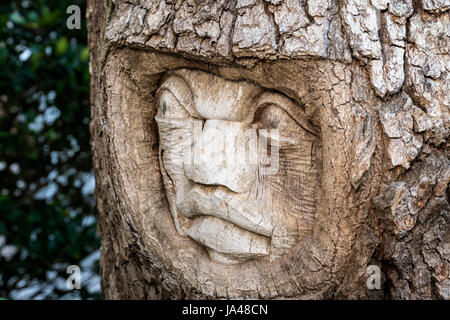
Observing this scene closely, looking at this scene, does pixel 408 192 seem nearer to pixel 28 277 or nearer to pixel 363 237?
pixel 363 237

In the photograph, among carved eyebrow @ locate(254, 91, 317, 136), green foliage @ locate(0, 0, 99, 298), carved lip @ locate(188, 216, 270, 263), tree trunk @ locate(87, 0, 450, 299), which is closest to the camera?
tree trunk @ locate(87, 0, 450, 299)

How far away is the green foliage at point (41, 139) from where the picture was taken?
8.71 ft

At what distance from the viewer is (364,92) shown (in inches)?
60.5

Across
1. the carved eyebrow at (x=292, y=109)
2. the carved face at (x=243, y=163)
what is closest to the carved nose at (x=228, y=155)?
the carved face at (x=243, y=163)

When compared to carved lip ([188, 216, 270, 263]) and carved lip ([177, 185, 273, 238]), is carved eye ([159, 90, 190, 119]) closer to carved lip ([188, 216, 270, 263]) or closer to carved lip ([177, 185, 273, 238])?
carved lip ([177, 185, 273, 238])

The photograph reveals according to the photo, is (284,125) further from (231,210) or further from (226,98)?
(231,210)

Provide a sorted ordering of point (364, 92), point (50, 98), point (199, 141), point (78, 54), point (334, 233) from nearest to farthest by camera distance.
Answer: point (364, 92), point (334, 233), point (199, 141), point (78, 54), point (50, 98)

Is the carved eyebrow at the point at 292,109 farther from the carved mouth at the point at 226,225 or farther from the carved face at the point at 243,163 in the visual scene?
the carved mouth at the point at 226,225

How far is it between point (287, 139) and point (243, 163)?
17cm

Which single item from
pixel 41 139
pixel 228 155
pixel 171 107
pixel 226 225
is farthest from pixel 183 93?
→ pixel 41 139

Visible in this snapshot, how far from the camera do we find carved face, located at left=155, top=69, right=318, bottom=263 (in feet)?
5.55

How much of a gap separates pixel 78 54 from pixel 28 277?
1350 mm

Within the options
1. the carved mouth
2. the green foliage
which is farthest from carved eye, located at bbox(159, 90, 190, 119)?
the green foliage

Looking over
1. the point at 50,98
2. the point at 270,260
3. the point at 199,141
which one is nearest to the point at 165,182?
the point at 199,141
